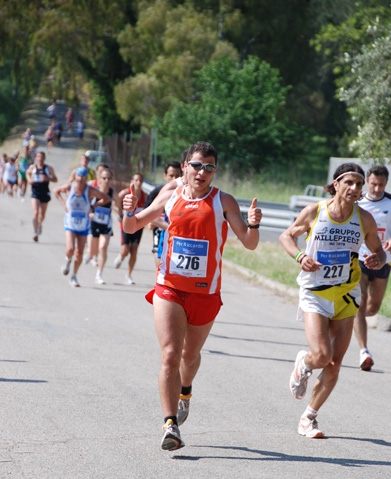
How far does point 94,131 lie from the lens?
86.9 m

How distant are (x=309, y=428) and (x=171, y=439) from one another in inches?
49.4

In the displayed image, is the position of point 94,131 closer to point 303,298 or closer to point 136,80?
point 136,80

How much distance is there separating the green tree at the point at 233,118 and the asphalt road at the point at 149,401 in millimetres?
25275

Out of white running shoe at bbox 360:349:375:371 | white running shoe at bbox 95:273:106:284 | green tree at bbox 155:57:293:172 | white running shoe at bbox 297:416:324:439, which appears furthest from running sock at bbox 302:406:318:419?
green tree at bbox 155:57:293:172

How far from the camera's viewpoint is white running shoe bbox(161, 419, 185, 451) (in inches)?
230

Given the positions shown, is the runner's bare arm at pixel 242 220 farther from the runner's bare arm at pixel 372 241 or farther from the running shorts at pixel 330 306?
the runner's bare arm at pixel 372 241

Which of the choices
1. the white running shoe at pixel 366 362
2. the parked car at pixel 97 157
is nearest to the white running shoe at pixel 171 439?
the white running shoe at pixel 366 362

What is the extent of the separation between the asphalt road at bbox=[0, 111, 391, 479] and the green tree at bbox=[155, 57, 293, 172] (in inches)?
995

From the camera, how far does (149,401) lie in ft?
24.6

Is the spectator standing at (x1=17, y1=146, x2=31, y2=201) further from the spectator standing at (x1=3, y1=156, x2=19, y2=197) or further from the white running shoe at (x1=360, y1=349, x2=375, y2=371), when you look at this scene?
the white running shoe at (x1=360, y1=349, x2=375, y2=371)

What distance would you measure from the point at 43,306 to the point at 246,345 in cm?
330

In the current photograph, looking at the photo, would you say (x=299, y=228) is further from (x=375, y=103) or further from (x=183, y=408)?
(x=375, y=103)

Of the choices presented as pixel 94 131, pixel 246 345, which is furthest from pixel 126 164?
pixel 94 131

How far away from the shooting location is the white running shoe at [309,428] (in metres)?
6.61
